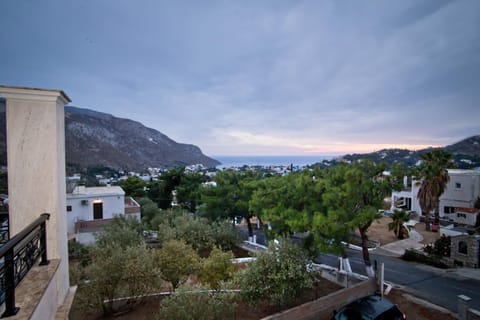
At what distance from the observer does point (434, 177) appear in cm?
2173

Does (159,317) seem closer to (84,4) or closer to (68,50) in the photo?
(84,4)

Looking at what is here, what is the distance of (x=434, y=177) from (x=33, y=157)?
90.1ft

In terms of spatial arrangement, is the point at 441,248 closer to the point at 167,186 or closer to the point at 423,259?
the point at 423,259

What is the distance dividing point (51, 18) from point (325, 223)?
19.7 metres

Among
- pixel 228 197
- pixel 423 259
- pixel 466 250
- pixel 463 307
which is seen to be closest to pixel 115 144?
pixel 228 197

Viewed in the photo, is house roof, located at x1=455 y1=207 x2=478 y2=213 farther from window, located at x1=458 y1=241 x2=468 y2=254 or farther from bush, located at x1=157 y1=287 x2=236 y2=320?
bush, located at x1=157 y1=287 x2=236 y2=320

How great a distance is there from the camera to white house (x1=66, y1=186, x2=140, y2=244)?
19.9 metres

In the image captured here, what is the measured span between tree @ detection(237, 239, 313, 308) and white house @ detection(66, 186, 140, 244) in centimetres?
1475

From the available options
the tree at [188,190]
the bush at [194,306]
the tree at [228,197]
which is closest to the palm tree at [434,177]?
the tree at [228,197]

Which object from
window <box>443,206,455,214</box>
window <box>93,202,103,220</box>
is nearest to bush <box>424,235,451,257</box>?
window <box>443,206,455,214</box>

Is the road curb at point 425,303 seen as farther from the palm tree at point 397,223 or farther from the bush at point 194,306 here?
the palm tree at point 397,223

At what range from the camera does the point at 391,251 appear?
17.9 meters

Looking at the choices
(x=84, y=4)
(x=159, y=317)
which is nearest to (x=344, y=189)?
(x=159, y=317)

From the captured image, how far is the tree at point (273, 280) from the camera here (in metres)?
8.28
